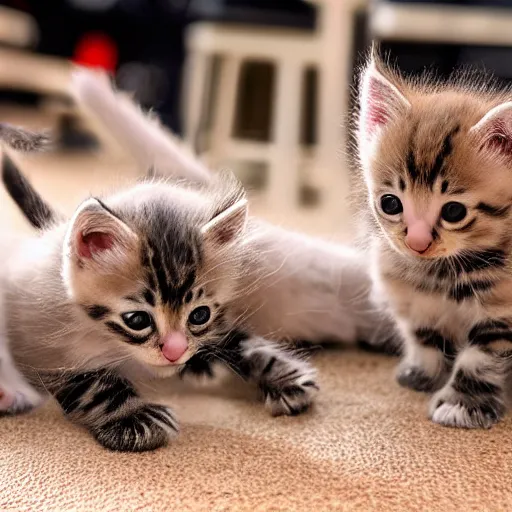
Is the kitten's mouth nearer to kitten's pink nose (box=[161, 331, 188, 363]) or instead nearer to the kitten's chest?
the kitten's chest

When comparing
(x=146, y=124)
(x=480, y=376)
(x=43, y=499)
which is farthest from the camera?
(x=146, y=124)

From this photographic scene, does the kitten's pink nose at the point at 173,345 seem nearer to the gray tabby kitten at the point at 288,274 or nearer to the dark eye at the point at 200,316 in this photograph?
the dark eye at the point at 200,316

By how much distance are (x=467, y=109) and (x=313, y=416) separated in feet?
1.91

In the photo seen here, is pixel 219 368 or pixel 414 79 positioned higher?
pixel 414 79

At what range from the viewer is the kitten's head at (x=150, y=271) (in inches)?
43.6

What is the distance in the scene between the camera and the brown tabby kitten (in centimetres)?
113

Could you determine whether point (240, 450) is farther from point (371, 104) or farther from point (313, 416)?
point (371, 104)

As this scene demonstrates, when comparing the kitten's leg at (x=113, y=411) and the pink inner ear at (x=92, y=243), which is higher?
the pink inner ear at (x=92, y=243)

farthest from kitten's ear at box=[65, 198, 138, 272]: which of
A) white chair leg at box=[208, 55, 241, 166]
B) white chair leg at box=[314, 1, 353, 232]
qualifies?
white chair leg at box=[208, 55, 241, 166]

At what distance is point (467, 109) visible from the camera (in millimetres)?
1189

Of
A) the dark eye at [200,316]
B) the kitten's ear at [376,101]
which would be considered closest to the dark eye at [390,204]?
the kitten's ear at [376,101]

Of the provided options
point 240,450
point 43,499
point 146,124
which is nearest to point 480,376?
point 240,450

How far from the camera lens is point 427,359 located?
4.67 ft

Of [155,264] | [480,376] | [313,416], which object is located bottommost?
Result: [313,416]
